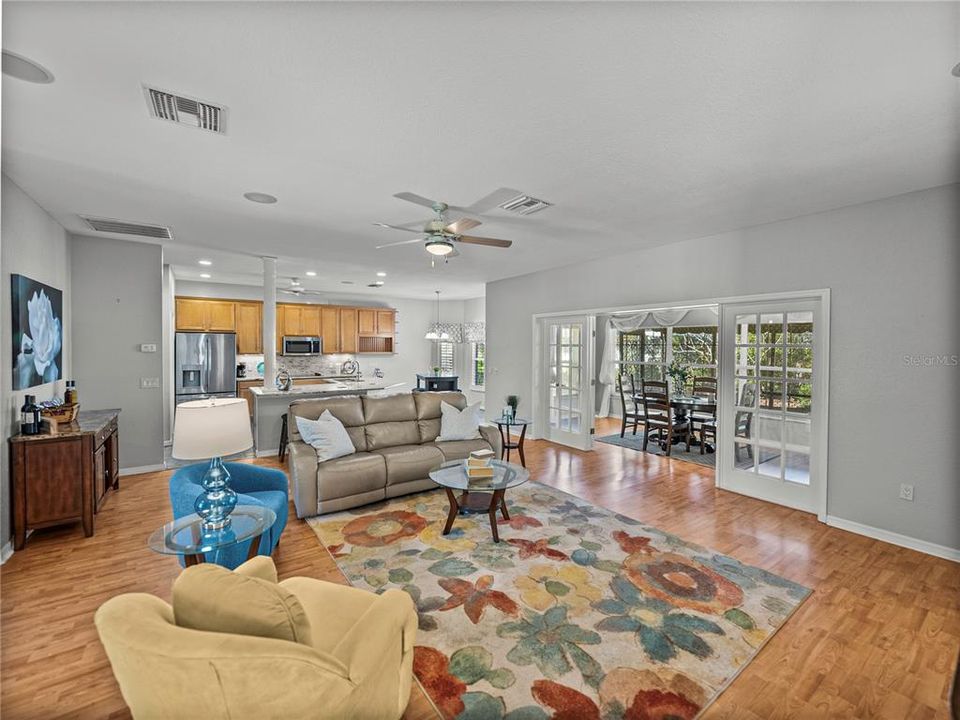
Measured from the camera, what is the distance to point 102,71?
6.23 ft

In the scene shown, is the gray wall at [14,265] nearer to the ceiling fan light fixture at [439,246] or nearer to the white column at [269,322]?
the white column at [269,322]

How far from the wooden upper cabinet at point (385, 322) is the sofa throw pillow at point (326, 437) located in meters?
5.87

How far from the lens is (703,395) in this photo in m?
7.59

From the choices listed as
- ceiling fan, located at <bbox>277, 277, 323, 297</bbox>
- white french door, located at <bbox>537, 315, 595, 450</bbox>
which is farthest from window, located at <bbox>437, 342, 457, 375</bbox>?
white french door, located at <bbox>537, 315, 595, 450</bbox>

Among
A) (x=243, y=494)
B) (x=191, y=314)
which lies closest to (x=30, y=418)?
(x=243, y=494)

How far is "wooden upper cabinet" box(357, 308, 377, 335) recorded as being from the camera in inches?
378

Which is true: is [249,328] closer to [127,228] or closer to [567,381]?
[127,228]

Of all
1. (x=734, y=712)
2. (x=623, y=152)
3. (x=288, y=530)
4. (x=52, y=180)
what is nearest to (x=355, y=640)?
(x=734, y=712)

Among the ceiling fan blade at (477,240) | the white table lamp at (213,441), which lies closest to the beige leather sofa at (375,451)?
the white table lamp at (213,441)

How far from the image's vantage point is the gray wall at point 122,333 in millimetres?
4816

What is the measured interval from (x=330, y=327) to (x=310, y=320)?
42 cm

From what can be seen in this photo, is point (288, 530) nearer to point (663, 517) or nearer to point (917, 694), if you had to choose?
point (663, 517)

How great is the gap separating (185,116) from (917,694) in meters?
4.38

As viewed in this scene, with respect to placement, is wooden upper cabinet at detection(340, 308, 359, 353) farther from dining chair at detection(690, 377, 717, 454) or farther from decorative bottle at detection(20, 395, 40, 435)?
dining chair at detection(690, 377, 717, 454)
